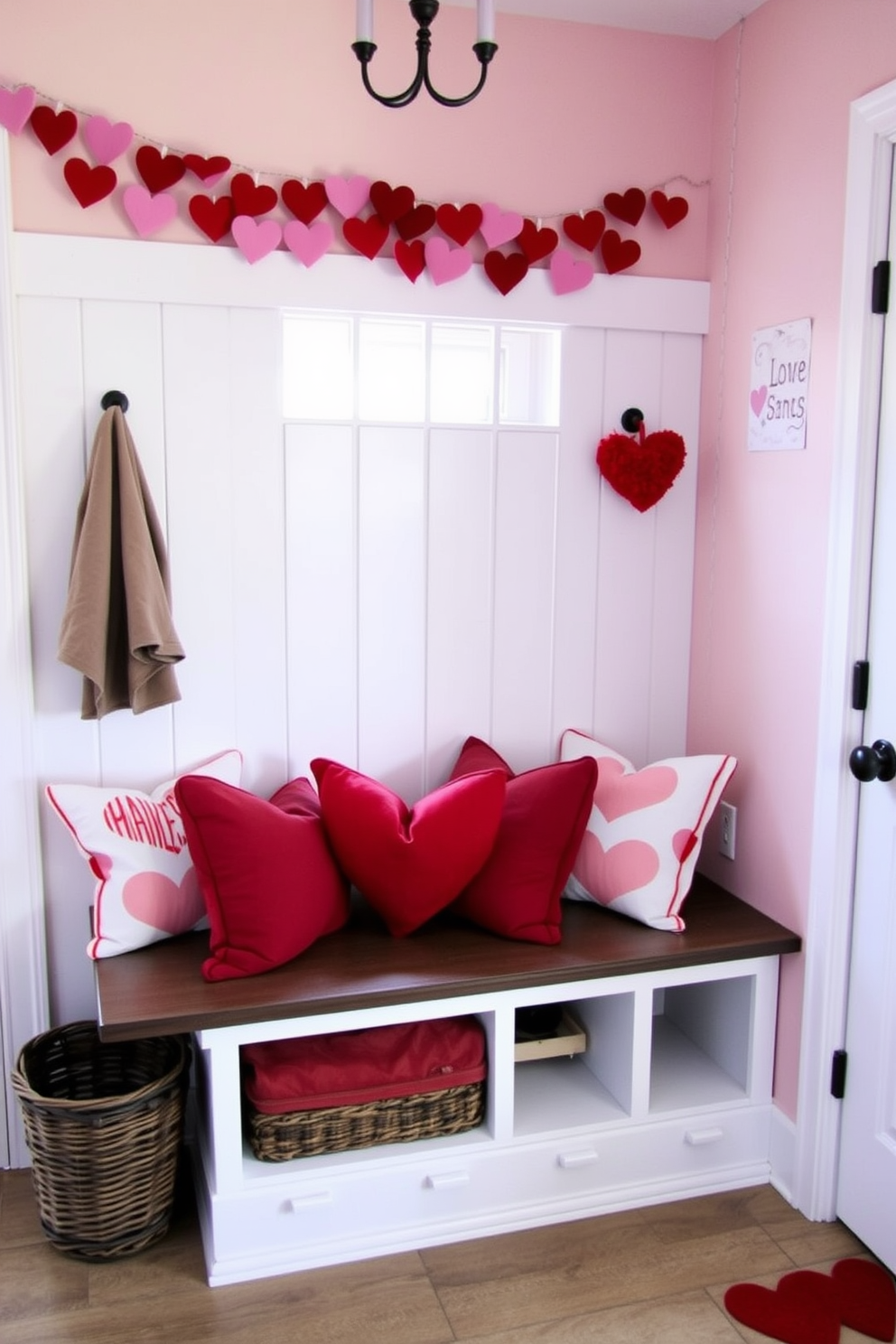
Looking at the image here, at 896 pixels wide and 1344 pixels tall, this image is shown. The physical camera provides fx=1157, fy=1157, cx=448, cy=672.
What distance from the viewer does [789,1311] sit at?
2035mm

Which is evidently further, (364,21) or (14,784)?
(14,784)

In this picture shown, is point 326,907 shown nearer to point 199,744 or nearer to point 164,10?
point 199,744

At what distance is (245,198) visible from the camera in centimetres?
233

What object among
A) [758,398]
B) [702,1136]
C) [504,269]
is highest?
[504,269]

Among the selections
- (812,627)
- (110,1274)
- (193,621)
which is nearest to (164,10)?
(193,621)

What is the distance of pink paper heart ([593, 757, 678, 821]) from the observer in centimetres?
245

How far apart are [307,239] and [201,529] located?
632 mm

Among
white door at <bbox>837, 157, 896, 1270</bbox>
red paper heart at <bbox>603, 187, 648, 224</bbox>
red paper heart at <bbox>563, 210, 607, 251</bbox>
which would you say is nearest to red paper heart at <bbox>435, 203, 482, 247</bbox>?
red paper heart at <bbox>563, 210, 607, 251</bbox>

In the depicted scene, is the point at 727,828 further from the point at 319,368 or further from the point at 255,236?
the point at 255,236

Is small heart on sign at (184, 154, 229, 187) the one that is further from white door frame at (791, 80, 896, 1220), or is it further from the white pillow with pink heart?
the white pillow with pink heart

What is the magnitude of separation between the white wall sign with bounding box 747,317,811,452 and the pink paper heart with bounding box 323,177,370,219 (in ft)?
2.88

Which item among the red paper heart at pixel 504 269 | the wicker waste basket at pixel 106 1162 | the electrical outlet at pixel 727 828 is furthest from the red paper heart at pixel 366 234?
the wicker waste basket at pixel 106 1162

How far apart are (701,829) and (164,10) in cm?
197

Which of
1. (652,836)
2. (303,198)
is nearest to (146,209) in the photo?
(303,198)
